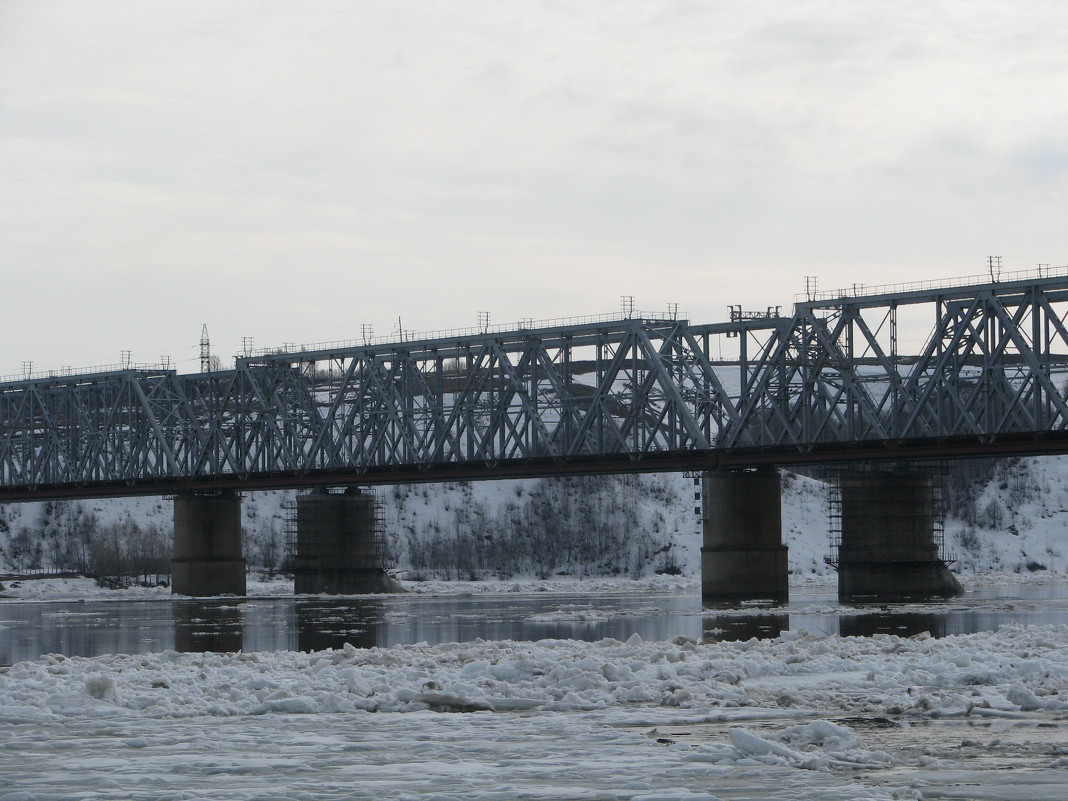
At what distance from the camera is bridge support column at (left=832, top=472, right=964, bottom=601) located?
280ft

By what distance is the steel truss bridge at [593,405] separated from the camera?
8106 cm

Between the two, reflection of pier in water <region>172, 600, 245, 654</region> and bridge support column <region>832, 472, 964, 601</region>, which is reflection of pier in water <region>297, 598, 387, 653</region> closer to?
reflection of pier in water <region>172, 600, 245, 654</region>

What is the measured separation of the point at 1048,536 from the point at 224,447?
95.6m

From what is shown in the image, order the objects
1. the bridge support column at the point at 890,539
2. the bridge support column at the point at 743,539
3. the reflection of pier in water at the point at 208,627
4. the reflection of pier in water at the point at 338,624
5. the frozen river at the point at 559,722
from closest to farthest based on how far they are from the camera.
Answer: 1. the frozen river at the point at 559,722
2. the reflection of pier in water at the point at 208,627
3. the reflection of pier in water at the point at 338,624
4. the bridge support column at the point at 743,539
5. the bridge support column at the point at 890,539

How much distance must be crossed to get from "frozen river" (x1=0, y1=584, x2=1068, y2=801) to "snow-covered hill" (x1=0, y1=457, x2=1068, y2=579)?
11759 cm

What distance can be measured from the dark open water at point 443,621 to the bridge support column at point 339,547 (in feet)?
53.4

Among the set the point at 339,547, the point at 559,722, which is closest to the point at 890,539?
the point at 339,547

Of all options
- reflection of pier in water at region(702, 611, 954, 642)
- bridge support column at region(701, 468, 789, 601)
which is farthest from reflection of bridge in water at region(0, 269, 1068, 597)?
reflection of pier in water at region(702, 611, 954, 642)

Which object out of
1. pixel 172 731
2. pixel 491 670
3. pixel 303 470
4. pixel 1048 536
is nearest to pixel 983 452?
pixel 303 470

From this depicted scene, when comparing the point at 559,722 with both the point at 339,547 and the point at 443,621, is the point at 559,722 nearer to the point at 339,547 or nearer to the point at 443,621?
the point at 443,621

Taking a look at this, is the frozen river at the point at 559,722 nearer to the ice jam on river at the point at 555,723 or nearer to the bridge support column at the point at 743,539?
the ice jam on river at the point at 555,723

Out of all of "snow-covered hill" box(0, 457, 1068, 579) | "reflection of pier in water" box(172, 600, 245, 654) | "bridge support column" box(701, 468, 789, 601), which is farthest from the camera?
"snow-covered hill" box(0, 457, 1068, 579)

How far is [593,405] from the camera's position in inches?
3777

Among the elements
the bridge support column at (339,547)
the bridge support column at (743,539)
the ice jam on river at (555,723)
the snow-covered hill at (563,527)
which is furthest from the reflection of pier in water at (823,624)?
the snow-covered hill at (563,527)
